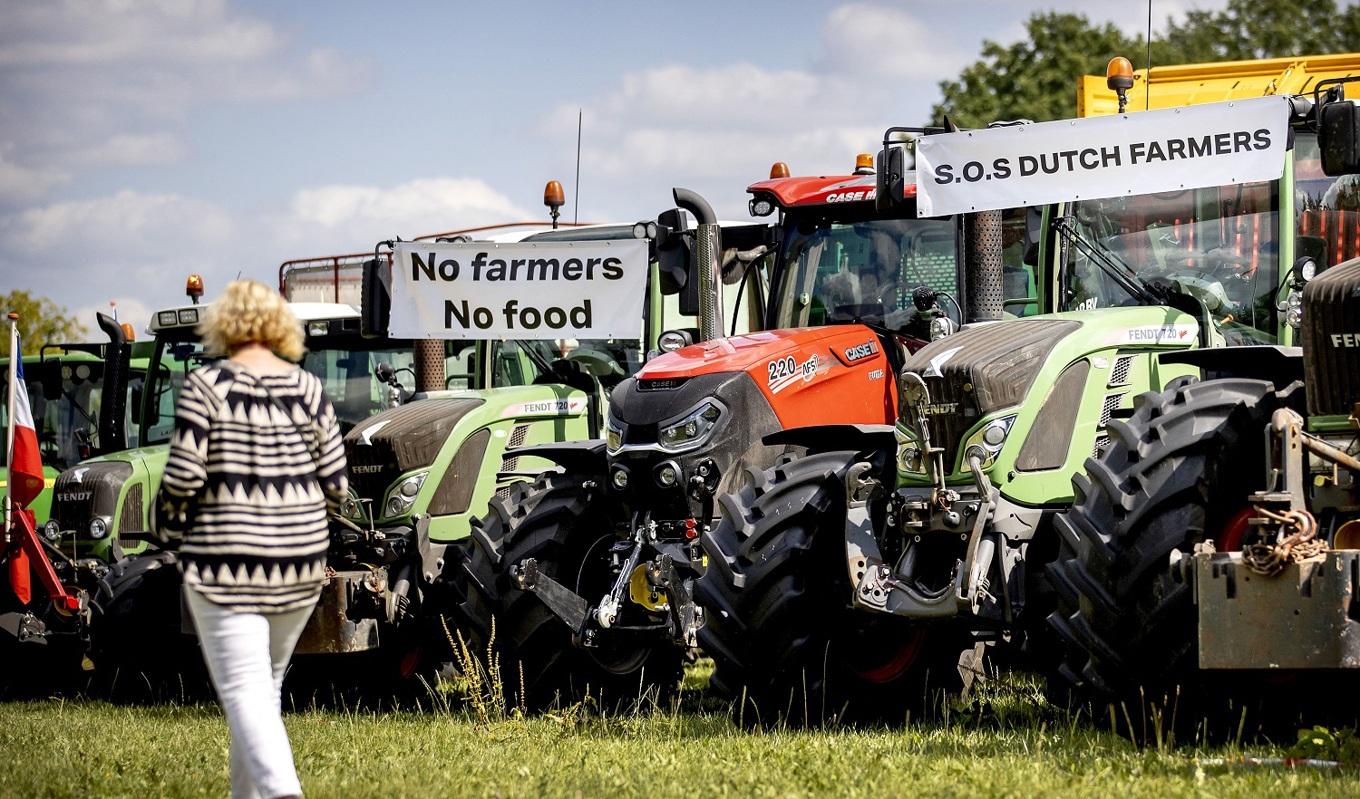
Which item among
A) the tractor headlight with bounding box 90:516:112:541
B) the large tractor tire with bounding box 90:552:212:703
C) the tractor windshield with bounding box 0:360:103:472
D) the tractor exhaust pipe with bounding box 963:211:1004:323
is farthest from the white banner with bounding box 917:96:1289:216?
the tractor windshield with bounding box 0:360:103:472

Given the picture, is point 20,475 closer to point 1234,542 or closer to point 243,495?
point 243,495

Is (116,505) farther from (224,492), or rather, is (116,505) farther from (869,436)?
(224,492)

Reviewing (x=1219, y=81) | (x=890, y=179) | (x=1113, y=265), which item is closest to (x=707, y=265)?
(x=890, y=179)

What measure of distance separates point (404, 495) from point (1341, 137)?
5917mm

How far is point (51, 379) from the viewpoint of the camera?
623 inches

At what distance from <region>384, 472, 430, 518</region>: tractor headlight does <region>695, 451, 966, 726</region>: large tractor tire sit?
309 centimetres

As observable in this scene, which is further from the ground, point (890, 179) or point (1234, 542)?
point (890, 179)

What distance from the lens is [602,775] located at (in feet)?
22.8

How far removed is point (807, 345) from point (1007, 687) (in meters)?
1.94

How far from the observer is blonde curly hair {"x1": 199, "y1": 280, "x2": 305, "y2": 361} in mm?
5859

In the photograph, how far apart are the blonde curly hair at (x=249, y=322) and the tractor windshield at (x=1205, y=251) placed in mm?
4397

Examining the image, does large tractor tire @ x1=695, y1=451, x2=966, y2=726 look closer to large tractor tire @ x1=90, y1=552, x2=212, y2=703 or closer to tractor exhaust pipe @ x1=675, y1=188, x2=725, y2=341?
tractor exhaust pipe @ x1=675, y1=188, x2=725, y2=341

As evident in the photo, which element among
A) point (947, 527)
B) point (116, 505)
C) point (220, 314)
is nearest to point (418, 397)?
point (116, 505)

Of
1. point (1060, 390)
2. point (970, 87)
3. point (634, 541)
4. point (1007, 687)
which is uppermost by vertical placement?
point (970, 87)
